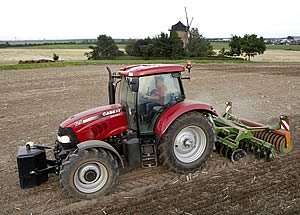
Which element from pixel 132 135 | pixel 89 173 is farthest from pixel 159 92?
pixel 89 173

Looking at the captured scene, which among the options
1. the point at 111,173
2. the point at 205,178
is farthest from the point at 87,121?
the point at 205,178

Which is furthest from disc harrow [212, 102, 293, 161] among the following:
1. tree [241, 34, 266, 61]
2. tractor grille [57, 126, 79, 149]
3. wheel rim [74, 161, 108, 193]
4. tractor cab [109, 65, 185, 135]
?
tree [241, 34, 266, 61]

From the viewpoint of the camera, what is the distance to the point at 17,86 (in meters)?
17.6

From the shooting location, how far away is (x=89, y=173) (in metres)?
4.77

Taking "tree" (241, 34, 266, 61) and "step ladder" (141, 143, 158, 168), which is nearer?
"step ladder" (141, 143, 158, 168)

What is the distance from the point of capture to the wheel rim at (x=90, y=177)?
15.5ft

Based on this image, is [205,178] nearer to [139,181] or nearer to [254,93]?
[139,181]

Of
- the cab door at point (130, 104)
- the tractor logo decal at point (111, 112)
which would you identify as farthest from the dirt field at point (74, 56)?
the tractor logo decal at point (111, 112)

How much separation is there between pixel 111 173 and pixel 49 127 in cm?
474

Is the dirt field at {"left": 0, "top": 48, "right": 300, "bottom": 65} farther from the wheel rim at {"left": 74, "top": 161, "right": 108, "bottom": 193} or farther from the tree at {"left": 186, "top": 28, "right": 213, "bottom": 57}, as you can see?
the wheel rim at {"left": 74, "top": 161, "right": 108, "bottom": 193}

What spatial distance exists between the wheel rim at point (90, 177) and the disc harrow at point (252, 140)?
2.43 m

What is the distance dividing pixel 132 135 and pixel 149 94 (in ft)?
2.37

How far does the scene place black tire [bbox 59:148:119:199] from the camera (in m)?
4.60

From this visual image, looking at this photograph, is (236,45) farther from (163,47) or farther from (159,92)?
(159,92)
